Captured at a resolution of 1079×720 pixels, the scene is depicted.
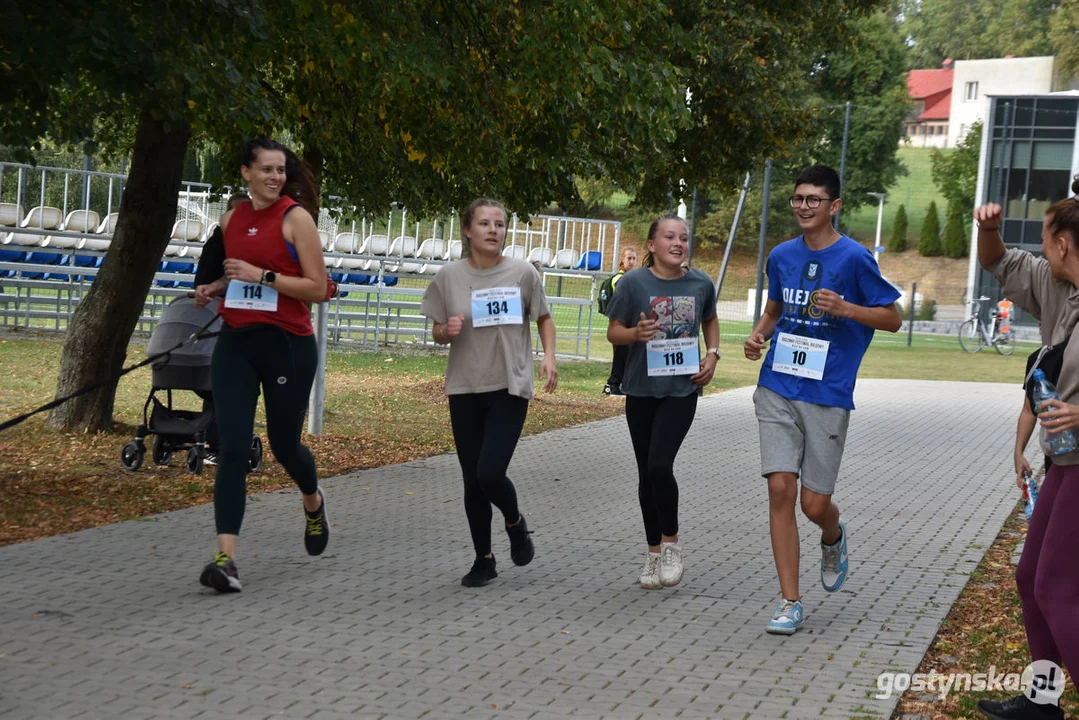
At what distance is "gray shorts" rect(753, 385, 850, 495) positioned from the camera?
6246mm

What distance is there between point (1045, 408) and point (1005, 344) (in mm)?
38643

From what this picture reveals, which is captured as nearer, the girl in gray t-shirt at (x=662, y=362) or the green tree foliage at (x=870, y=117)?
the girl in gray t-shirt at (x=662, y=362)

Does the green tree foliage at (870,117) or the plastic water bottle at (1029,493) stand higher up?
the green tree foliage at (870,117)

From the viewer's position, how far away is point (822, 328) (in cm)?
625

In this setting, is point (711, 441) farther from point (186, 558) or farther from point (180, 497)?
point (186, 558)

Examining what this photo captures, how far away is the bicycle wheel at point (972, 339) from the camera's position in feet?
137

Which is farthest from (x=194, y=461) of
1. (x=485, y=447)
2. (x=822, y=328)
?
(x=822, y=328)

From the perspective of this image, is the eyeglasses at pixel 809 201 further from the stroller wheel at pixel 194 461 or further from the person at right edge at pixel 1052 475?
the stroller wheel at pixel 194 461

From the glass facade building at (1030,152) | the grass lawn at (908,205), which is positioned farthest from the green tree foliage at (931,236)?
the glass facade building at (1030,152)

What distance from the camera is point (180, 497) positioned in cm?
951

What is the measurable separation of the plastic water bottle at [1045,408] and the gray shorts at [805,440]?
1625mm

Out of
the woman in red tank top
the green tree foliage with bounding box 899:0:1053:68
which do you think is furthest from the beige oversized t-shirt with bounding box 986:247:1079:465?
the green tree foliage with bounding box 899:0:1053:68

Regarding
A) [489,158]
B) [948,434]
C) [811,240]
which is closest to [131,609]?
[811,240]

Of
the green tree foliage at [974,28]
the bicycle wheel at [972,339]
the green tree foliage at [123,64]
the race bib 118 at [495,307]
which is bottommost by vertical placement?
the bicycle wheel at [972,339]
